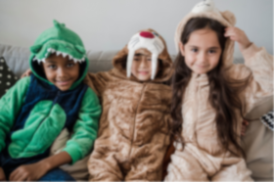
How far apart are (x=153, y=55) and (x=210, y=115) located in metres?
0.41

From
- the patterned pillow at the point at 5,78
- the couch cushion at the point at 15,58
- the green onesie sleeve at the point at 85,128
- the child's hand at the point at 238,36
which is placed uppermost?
the child's hand at the point at 238,36

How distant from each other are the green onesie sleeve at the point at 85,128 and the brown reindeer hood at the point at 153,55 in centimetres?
23

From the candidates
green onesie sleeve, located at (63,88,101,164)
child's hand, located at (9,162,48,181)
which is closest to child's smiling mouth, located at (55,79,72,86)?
green onesie sleeve, located at (63,88,101,164)

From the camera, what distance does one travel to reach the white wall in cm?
102

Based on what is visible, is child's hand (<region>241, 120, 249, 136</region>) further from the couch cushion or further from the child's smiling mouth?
the couch cushion

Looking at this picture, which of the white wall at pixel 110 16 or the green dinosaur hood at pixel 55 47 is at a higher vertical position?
the white wall at pixel 110 16

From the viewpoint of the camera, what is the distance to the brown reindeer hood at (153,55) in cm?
104

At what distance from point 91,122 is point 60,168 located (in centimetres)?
25

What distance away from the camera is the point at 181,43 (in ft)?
3.18

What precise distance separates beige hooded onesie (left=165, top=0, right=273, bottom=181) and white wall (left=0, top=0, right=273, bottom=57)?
0.81ft

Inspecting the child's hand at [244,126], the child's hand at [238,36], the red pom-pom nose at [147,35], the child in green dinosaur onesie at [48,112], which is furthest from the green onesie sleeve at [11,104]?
the child's hand at [244,126]

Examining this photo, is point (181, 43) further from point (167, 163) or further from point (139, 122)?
point (167, 163)

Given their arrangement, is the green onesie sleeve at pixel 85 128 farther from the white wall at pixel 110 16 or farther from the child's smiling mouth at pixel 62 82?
the white wall at pixel 110 16

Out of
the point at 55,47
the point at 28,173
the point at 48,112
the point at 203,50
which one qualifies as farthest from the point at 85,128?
the point at 203,50
